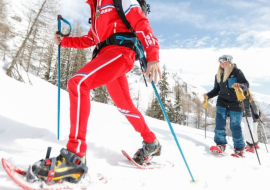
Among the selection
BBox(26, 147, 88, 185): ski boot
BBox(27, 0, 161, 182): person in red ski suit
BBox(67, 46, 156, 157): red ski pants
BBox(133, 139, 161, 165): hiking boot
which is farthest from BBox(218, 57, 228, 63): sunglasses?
BBox(26, 147, 88, 185): ski boot

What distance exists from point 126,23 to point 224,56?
3767mm

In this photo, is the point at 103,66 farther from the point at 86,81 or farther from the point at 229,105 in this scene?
the point at 229,105

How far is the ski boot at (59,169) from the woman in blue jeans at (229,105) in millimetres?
4076

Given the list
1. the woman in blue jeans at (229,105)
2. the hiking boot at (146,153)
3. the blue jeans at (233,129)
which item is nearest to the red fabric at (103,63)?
the hiking boot at (146,153)

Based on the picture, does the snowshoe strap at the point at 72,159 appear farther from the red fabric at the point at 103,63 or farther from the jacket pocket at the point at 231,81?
the jacket pocket at the point at 231,81

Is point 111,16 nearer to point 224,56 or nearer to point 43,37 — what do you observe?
point 224,56

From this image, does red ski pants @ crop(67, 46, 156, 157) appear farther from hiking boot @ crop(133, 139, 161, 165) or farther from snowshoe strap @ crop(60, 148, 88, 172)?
hiking boot @ crop(133, 139, 161, 165)

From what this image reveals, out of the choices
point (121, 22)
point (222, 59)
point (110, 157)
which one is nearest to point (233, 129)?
point (222, 59)

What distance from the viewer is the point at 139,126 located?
291 cm

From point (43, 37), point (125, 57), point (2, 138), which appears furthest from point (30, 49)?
point (125, 57)

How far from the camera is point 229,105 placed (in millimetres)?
5141

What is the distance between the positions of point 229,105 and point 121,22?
3988 mm

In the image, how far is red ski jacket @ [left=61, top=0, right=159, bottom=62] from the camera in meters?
2.19

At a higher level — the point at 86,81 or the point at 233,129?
the point at 86,81
